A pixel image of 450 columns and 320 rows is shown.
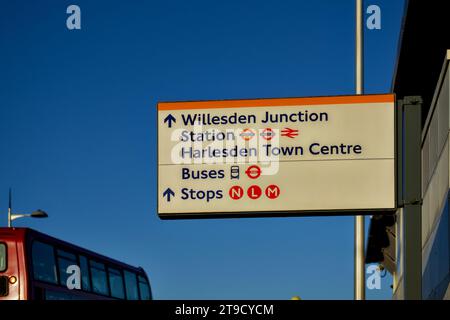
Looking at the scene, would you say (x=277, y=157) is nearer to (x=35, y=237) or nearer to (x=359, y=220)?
(x=35, y=237)

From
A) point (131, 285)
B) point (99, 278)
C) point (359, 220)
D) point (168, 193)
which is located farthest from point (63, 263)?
point (168, 193)

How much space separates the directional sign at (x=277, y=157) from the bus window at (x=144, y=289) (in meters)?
15.7

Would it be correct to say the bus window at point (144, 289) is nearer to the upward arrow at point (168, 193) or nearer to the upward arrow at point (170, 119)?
the upward arrow at point (168, 193)

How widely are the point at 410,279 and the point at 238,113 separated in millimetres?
3877

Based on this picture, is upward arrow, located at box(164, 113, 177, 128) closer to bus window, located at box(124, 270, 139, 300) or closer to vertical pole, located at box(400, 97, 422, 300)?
vertical pole, located at box(400, 97, 422, 300)

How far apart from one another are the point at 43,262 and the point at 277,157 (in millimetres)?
9368

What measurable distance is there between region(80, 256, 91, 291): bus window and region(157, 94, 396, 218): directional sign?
391 inches

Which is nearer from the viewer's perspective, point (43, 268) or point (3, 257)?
point (3, 257)

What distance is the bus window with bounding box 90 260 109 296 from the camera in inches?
915

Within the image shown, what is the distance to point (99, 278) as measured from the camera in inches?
933

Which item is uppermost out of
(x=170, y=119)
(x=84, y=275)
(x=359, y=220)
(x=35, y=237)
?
(x=170, y=119)
